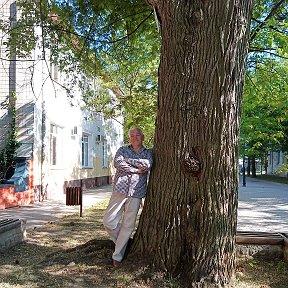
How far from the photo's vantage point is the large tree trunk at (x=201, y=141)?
16.8 ft

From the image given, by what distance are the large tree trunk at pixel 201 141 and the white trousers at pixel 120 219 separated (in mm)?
409

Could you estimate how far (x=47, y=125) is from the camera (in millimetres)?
17719

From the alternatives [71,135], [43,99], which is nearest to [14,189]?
[43,99]

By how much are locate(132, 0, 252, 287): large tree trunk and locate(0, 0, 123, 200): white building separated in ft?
19.7

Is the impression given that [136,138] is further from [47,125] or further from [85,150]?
[85,150]

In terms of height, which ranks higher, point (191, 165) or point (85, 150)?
point (85, 150)

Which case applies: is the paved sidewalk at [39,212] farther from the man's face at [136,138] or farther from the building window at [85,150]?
the building window at [85,150]

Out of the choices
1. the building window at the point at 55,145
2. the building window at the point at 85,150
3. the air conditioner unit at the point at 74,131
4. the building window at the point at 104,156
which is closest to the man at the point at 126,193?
the building window at the point at 55,145

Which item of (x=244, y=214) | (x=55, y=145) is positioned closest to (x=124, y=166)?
(x=244, y=214)

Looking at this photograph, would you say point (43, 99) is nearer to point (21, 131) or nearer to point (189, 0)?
point (21, 131)

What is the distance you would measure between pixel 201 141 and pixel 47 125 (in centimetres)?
1339

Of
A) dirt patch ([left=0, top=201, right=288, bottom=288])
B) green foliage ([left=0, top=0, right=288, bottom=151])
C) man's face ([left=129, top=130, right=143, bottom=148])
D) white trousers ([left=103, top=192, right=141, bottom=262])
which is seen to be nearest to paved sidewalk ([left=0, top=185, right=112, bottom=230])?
green foliage ([left=0, top=0, right=288, bottom=151])

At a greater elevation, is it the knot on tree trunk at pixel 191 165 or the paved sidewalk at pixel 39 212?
the knot on tree trunk at pixel 191 165

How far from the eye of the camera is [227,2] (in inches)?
203
